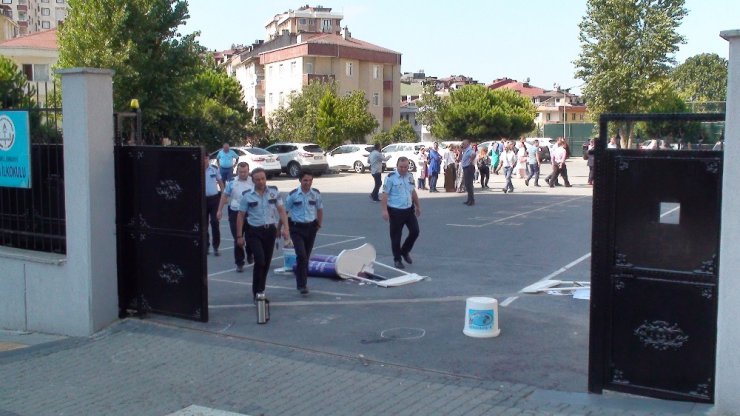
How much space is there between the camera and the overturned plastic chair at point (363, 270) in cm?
1143

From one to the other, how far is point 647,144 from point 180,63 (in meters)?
30.2

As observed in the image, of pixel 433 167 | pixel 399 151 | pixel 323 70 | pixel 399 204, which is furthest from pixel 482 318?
pixel 323 70

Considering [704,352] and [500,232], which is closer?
[704,352]

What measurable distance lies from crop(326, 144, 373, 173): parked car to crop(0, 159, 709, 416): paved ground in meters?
30.7

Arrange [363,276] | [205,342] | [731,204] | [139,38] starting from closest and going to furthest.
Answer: [731,204] < [205,342] < [363,276] < [139,38]

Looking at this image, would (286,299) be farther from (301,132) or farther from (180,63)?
(301,132)

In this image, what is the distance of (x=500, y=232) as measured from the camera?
17.2m

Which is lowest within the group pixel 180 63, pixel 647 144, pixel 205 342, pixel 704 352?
pixel 205 342

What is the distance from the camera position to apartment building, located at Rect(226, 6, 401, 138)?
7025 cm

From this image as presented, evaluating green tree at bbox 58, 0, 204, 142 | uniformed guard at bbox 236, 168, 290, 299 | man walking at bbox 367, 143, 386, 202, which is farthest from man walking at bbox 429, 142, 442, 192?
uniformed guard at bbox 236, 168, 290, 299

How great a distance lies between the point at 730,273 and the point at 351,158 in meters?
38.0

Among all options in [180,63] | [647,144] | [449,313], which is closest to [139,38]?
[180,63]

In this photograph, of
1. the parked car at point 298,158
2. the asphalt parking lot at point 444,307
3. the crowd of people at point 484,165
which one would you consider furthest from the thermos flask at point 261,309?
the parked car at point 298,158

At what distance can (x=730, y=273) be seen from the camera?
5.73 metres
